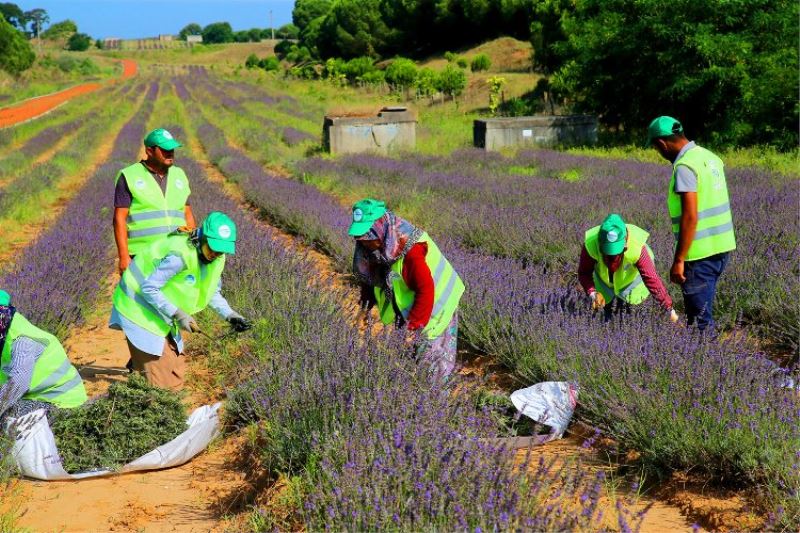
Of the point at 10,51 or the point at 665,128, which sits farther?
the point at 10,51

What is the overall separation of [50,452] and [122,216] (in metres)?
1.48

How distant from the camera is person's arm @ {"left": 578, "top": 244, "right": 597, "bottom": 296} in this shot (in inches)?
170

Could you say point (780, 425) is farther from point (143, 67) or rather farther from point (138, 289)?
point (143, 67)

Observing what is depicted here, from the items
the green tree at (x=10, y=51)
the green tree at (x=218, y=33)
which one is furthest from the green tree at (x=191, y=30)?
the green tree at (x=10, y=51)

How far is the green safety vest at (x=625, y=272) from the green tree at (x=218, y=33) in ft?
498

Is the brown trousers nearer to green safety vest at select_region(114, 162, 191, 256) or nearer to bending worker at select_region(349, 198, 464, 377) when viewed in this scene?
green safety vest at select_region(114, 162, 191, 256)

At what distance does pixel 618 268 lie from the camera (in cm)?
431

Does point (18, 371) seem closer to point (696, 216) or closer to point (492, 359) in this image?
point (492, 359)

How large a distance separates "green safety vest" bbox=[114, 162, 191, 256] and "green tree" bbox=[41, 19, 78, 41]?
144791 mm

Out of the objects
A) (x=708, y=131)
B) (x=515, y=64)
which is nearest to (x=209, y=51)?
(x=515, y=64)

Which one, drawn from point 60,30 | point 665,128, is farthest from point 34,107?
point 60,30

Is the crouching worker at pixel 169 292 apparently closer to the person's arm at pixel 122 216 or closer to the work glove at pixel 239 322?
the work glove at pixel 239 322

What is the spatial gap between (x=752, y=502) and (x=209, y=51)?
109 meters

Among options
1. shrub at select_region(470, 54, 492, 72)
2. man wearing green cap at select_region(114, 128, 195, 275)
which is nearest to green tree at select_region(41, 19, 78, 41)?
shrub at select_region(470, 54, 492, 72)
